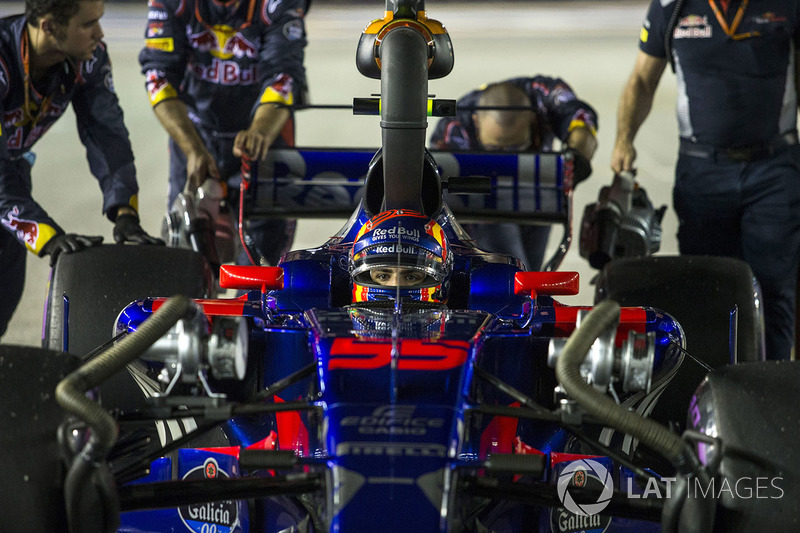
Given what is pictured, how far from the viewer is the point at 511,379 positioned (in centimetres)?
261

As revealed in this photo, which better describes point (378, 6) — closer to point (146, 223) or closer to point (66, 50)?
point (146, 223)

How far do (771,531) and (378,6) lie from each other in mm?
15401

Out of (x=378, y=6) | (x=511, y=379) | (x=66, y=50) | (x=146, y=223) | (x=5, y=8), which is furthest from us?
(x=378, y=6)

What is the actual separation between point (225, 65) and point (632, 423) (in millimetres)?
3199

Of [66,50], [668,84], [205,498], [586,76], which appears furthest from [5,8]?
[205,498]

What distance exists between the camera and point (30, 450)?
1.99 m

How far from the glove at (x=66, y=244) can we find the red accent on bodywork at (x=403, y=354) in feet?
4.59

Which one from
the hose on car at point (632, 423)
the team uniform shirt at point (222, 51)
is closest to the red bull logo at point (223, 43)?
the team uniform shirt at point (222, 51)

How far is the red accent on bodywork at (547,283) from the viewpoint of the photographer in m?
2.66

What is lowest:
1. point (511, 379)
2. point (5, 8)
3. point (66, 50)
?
point (511, 379)

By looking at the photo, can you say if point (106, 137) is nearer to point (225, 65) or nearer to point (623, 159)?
point (225, 65)

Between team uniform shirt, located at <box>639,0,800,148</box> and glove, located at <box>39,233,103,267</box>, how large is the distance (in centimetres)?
242

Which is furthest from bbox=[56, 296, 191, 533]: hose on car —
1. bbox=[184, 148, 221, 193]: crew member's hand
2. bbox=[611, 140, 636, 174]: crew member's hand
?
bbox=[611, 140, 636, 174]: crew member's hand
